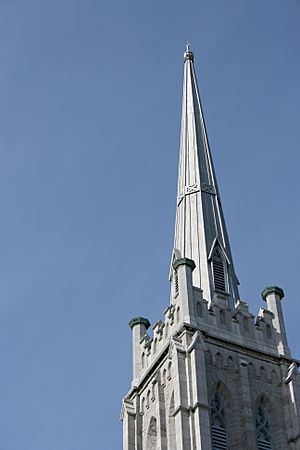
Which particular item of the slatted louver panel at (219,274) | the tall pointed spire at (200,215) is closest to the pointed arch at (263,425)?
the tall pointed spire at (200,215)

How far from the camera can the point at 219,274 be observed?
4816 centimetres

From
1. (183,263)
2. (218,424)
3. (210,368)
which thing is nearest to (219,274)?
(183,263)

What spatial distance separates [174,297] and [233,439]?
706cm

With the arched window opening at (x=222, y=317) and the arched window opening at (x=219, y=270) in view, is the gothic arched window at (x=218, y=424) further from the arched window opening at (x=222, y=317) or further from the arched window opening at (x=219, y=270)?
the arched window opening at (x=219, y=270)

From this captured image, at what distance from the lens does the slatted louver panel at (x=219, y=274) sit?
156ft

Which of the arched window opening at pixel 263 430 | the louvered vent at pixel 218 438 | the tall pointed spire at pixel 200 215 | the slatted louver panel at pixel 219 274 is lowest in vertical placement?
the louvered vent at pixel 218 438

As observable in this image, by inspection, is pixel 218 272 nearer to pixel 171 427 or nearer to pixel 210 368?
pixel 210 368

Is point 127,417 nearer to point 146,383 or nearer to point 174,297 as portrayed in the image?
point 146,383

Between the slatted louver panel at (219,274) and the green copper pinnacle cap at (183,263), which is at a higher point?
the slatted louver panel at (219,274)

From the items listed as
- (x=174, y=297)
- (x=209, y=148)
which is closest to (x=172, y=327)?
(x=174, y=297)

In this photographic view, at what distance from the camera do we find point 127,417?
44.8m

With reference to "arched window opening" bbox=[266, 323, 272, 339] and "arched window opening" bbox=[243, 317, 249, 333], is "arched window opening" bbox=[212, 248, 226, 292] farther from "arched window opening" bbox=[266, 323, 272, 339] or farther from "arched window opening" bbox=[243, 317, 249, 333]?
"arched window opening" bbox=[266, 323, 272, 339]

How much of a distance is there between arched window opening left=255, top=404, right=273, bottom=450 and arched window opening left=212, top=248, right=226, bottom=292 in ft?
20.5

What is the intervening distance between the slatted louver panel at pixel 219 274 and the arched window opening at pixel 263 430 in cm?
622
